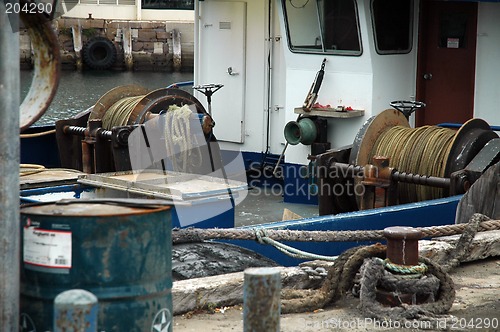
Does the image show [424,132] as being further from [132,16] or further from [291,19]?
[132,16]

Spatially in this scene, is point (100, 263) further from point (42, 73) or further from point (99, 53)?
point (99, 53)

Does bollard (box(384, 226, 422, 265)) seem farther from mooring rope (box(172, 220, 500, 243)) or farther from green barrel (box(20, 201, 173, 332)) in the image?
green barrel (box(20, 201, 173, 332))

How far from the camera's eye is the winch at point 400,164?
8.05 meters

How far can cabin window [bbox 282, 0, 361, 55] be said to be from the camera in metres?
9.78

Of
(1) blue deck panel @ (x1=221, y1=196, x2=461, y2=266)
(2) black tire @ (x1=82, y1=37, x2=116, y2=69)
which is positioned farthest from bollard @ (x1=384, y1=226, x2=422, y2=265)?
(2) black tire @ (x1=82, y1=37, x2=116, y2=69)

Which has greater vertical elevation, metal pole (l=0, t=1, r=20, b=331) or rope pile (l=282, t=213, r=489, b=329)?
metal pole (l=0, t=1, r=20, b=331)

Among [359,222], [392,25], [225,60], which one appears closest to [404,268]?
[359,222]

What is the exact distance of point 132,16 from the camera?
154 feet

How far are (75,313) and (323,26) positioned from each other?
7309 millimetres

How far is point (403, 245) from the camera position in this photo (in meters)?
4.86

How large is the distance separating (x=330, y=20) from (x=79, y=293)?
7.20m

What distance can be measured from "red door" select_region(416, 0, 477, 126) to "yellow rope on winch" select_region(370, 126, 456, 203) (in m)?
1.56

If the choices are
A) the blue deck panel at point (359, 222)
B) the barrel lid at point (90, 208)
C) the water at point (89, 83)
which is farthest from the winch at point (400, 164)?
the water at point (89, 83)

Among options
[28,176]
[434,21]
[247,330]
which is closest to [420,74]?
[434,21]
